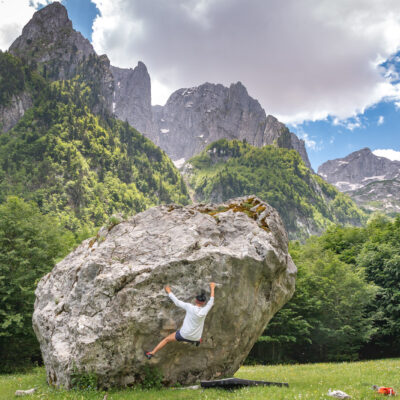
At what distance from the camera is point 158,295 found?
12477mm

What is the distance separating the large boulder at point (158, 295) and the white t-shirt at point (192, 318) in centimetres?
104

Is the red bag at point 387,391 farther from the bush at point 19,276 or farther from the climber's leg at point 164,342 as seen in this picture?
the bush at point 19,276

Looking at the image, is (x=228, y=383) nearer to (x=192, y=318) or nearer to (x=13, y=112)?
(x=192, y=318)

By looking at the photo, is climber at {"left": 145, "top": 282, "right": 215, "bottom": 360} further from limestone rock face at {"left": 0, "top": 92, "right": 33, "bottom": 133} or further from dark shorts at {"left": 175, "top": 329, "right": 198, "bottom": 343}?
limestone rock face at {"left": 0, "top": 92, "right": 33, "bottom": 133}

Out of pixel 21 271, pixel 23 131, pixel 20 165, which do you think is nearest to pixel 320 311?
pixel 21 271

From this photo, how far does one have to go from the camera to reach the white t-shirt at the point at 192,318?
1143cm

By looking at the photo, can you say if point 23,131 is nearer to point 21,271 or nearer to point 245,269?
point 21,271

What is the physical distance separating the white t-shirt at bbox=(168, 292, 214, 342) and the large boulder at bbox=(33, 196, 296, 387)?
1.04m

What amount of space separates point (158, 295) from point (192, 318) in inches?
67.9

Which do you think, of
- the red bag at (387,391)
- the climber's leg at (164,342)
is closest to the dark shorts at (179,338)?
the climber's leg at (164,342)

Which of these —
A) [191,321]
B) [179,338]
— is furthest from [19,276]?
[191,321]

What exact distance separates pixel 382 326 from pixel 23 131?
656 feet

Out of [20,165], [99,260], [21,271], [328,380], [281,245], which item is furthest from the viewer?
[20,165]

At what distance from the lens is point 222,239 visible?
14.4 meters
